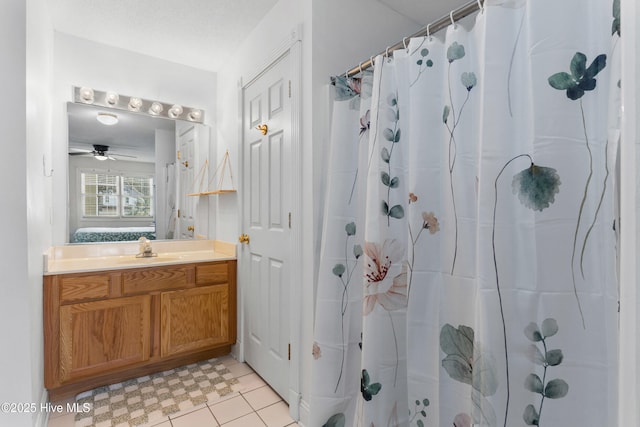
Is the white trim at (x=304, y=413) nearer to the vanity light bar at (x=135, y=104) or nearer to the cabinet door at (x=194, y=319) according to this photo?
the cabinet door at (x=194, y=319)

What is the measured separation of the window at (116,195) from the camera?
2.34 metres

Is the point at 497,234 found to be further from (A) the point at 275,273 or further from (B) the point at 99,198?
(B) the point at 99,198

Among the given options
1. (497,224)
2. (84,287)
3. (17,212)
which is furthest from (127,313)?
(497,224)

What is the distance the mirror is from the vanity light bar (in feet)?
0.18

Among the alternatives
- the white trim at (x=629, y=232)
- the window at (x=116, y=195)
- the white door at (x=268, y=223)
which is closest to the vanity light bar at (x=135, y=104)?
the window at (x=116, y=195)

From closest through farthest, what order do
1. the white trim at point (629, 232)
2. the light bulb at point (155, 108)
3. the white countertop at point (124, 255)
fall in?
1. the white trim at point (629, 232)
2. the white countertop at point (124, 255)
3. the light bulb at point (155, 108)

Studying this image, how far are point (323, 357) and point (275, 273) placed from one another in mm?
687

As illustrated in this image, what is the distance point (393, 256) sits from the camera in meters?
1.29

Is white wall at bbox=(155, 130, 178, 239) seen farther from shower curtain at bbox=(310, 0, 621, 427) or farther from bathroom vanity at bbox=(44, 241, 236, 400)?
shower curtain at bbox=(310, 0, 621, 427)

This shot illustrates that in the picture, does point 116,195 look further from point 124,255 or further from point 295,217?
point 295,217

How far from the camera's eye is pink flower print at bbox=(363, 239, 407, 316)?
1.28 meters

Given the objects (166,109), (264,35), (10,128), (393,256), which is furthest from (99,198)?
(393,256)

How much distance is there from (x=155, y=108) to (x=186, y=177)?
62cm

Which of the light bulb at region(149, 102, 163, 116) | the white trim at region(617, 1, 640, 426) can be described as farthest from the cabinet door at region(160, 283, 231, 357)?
the white trim at region(617, 1, 640, 426)
